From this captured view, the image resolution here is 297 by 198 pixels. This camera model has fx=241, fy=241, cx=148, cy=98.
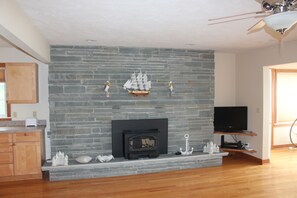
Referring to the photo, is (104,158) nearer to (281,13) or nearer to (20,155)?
(20,155)

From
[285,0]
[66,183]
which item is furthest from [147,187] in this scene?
[285,0]

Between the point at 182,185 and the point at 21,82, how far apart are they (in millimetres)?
3446

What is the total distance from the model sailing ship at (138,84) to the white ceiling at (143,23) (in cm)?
62

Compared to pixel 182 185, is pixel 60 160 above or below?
above

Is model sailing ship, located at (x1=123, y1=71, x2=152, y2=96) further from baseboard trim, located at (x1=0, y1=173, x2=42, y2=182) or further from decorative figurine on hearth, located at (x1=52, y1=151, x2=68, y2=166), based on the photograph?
baseboard trim, located at (x1=0, y1=173, x2=42, y2=182)

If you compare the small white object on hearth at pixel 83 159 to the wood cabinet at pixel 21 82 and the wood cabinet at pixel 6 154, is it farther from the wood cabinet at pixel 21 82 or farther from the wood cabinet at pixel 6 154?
the wood cabinet at pixel 21 82

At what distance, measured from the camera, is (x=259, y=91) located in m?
5.23

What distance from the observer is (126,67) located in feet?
15.9

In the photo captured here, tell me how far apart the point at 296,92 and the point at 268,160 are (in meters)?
2.73

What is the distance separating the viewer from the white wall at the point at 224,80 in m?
5.84

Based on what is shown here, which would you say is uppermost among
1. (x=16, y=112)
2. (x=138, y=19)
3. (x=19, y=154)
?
(x=138, y=19)

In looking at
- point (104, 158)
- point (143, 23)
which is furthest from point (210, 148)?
point (143, 23)

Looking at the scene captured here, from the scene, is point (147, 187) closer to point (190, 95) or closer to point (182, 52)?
point (190, 95)

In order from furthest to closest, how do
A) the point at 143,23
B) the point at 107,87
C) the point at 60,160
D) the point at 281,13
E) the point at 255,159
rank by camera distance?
the point at 255,159 → the point at 107,87 → the point at 60,160 → the point at 143,23 → the point at 281,13
